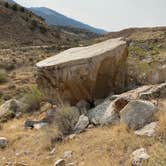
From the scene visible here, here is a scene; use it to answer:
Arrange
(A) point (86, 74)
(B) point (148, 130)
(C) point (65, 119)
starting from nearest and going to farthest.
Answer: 1. (B) point (148, 130)
2. (C) point (65, 119)
3. (A) point (86, 74)

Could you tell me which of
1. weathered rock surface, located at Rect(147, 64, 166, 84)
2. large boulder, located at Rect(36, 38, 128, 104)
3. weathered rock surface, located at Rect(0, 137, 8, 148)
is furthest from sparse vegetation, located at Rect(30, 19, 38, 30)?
weathered rock surface, located at Rect(0, 137, 8, 148)

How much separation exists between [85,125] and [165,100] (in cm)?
220

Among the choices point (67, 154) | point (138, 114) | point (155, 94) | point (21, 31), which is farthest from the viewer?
point (21, 31)

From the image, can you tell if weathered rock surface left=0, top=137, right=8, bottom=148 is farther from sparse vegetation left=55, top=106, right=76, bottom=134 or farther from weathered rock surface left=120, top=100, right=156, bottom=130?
weathered rock surface left=120, top=100, right=156, bottom=130

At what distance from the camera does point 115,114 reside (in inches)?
424

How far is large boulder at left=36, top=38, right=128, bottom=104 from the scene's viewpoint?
12.7m

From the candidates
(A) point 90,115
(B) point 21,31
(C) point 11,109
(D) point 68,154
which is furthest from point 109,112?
(B) point 21,31

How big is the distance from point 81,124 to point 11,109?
14.4ft

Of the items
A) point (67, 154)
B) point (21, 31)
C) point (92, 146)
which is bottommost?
point (67, 154)

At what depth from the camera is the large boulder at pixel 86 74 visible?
41.7ft

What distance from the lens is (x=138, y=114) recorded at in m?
9.82

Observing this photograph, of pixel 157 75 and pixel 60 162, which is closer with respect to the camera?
pixel 60 162

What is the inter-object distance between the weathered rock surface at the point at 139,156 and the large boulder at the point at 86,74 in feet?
15.2

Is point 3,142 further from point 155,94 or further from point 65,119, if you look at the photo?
point 155,94
